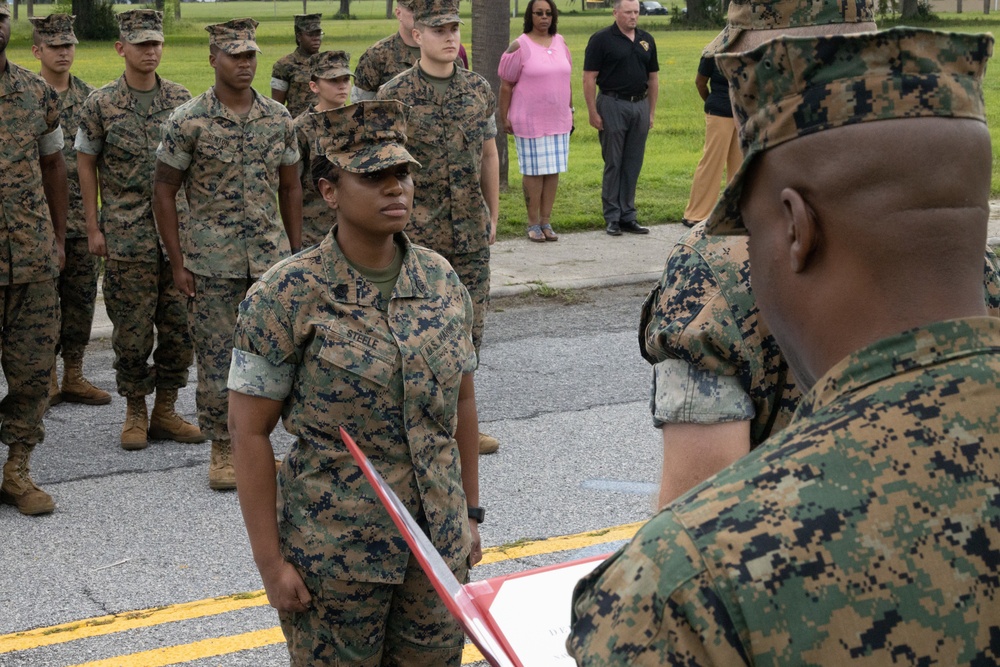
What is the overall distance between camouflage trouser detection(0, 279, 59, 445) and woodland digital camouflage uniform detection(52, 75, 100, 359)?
4.33 feet

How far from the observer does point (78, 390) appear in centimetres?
750

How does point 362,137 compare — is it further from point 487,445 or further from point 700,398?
point 487,445

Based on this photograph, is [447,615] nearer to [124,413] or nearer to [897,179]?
[897,179]

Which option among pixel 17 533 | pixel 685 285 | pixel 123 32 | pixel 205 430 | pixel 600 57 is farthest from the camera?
pixel 600 57

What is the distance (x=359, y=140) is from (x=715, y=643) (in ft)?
8.71

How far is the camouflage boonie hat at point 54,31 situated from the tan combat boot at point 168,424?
8.13 ft

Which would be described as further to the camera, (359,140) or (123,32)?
(123,32)

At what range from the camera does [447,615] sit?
3.42 meters

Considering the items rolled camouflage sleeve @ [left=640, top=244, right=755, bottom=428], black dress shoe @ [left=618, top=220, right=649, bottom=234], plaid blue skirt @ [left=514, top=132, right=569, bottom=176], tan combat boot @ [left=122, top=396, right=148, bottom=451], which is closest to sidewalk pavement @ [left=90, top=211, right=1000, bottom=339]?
black dress shoe @ [left=618, top=220, right=649, bottom=234]

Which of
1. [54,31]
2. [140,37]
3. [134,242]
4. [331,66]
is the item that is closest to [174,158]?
[134,242]

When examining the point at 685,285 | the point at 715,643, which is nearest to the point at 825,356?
the point at 715,643

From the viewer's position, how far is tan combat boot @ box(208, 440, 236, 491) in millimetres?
6102

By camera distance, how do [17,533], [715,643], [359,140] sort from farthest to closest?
[17,533], [359,140], [715,643]

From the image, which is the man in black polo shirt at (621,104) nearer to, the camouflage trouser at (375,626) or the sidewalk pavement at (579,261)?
the sidewalk pavement at (579,261)
